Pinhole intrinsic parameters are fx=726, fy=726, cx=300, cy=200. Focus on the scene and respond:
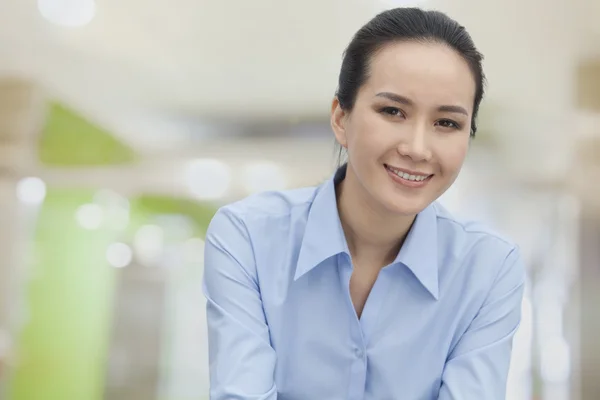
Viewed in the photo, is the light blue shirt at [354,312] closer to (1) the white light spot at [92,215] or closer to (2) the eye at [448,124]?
(2) the eye at [448,124]

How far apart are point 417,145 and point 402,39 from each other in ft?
0.59

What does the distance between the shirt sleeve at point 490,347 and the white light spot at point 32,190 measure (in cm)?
261

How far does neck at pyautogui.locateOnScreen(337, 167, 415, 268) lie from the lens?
122 centimetres

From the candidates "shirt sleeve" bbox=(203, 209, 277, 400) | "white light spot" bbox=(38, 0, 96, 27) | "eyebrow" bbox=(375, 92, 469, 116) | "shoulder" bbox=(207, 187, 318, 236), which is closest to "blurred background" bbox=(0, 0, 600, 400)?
"white light spot" bbox=(38, 0, 96, 27)

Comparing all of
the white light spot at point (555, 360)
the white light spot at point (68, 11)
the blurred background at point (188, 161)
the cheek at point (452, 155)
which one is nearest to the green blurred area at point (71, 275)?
the blurred background at point (188, 161)

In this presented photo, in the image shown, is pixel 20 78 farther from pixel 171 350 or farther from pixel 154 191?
pixel 171 350

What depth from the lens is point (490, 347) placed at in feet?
3.80

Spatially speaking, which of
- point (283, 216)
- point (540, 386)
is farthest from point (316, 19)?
point (283, 216)

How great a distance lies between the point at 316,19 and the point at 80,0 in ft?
3.49

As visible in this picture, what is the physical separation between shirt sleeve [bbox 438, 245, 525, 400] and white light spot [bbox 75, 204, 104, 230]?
243 centimetres

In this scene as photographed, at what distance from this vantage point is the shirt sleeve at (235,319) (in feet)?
3.53

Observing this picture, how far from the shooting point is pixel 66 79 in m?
3.31

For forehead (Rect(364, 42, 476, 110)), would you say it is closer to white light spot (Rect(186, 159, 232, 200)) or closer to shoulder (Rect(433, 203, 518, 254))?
shoulder (Rect(433, 203, 518, 254))

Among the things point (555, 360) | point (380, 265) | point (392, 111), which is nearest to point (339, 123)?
point (392, 111)
